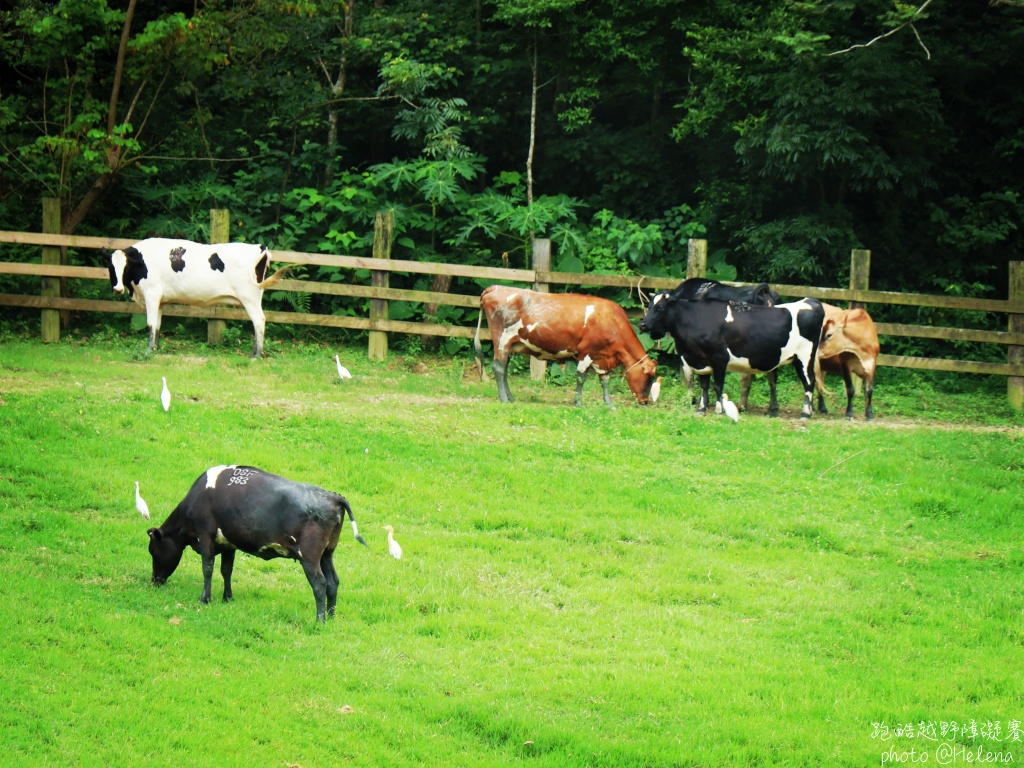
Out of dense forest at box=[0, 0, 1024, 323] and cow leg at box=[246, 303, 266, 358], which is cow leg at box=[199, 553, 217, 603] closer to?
cow leg at box=[246, 303, 266, 358]

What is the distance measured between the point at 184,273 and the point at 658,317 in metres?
6.63

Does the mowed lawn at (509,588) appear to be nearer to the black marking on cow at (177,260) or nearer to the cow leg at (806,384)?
the cow leg at (806,384)

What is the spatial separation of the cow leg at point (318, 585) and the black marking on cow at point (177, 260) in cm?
960

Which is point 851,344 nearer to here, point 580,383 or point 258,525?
point 580,383

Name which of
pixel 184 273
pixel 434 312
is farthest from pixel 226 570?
pixel 434 312

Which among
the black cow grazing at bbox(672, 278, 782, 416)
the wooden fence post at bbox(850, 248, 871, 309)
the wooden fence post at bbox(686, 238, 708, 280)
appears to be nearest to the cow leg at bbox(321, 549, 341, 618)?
the black cow grazing at bbox(672, 278, 782, 416)

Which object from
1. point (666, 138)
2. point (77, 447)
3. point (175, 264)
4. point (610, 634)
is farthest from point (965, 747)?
point (666, 138)

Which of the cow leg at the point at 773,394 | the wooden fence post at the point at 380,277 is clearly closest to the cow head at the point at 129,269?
the wooden fence post at the point at 380,277

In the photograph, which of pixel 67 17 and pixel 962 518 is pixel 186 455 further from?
pixel 67 17

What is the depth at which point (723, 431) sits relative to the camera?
13.8 m

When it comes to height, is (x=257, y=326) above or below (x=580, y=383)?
above

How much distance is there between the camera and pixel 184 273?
651 inches

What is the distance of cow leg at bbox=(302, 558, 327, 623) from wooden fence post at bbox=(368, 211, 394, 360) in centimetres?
1007

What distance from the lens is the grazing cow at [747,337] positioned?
15.0 meters
